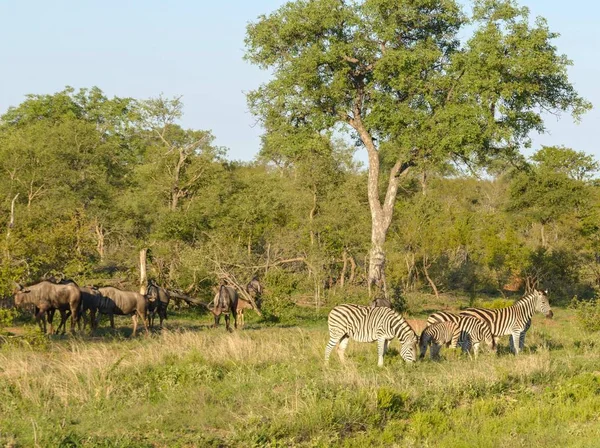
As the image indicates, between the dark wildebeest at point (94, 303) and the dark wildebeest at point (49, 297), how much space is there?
0.42 meters

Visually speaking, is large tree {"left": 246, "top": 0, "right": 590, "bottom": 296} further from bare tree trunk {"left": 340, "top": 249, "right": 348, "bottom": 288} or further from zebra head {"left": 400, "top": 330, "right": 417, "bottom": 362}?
zebra head {"left": 400, "top": 330, "right": 417, "bottom": 362}

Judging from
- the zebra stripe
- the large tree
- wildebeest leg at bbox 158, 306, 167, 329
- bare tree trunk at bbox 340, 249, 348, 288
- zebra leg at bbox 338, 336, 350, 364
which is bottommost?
zebra leg at bbox 338, 336, 350, 364

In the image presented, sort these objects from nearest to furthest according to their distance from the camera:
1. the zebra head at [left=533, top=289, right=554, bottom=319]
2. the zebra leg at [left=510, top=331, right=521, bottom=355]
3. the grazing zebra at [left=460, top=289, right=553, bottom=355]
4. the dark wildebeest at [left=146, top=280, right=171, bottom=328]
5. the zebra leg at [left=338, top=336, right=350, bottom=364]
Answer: the zebra leg at [left=338, top=336, right=350, bottom=364] < the zebra leg at [left=510, top=331, right=521, bottom=355] < the grazing zebra at [left=460, top=289, right=553, bottom=355] < the zebra head at [left=533, top=289, right=554, bottom=319] < the dark wildebeest at [left=146, top=280, right=171, bottom=328]

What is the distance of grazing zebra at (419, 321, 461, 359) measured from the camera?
1612 centimetres

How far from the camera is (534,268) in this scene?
138 feet

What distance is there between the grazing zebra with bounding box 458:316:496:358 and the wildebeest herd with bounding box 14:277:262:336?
7758 millimetres

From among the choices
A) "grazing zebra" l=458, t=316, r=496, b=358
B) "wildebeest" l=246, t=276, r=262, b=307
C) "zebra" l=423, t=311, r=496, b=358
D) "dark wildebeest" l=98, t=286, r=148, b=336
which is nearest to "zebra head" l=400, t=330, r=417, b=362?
"zebra" l=423, t=311, r=496, b=358

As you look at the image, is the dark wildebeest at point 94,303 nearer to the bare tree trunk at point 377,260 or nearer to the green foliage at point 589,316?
the bare tree trunk at point 377,260

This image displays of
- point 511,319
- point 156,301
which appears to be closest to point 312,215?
point 156,301

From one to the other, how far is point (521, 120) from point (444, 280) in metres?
10.5

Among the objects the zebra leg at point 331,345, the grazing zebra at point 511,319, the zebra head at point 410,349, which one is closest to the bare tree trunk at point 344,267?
the grazing zebra at point 511,319

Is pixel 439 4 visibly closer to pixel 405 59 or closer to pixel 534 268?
pixel 405 59

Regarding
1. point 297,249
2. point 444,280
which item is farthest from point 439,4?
point 444,280

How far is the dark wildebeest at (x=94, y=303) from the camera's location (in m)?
21.4
